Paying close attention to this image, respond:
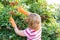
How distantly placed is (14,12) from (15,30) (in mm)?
450

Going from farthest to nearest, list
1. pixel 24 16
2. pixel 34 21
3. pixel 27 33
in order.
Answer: pixel 24 16 < pixel 27 33 < pixel 34 21

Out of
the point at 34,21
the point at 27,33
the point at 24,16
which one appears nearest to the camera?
the point at 34,21

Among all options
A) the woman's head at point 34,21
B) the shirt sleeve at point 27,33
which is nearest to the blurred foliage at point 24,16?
the shirt sleeve at point 27,33

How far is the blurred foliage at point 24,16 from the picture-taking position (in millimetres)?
4449

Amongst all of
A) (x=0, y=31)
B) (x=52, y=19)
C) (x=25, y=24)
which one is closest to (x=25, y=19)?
(x=25, y=24)

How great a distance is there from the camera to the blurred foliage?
4449mm

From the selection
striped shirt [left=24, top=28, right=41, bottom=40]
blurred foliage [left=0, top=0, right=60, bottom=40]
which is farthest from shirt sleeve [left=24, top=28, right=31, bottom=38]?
blurred foliage [left=0, top=0, right=60, bottom=40]

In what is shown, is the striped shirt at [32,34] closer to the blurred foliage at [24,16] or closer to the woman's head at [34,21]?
the woman's head at [34,21]

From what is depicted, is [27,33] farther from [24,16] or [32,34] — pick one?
[24,16]

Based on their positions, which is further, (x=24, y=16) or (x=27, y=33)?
(x=24, y=16)

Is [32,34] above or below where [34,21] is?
below

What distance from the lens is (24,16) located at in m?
4.61

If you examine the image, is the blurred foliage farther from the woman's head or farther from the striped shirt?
the woman's head

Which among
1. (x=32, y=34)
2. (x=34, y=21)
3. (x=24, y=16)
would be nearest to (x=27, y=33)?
(x=32, y=34)
